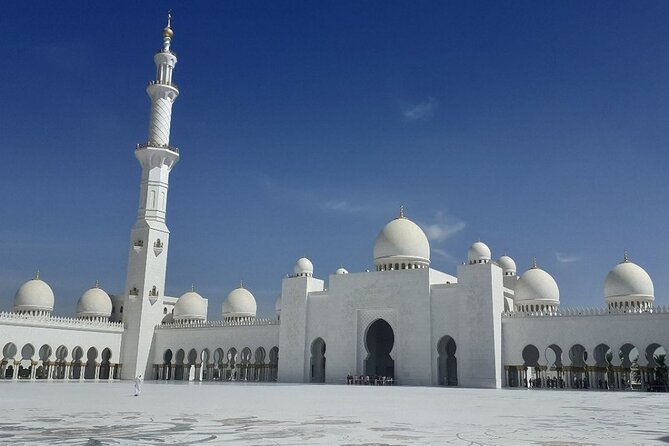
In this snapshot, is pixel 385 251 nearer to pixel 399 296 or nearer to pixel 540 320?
pixel 399 296

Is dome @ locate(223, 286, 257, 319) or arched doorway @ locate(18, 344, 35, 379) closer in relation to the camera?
arched doorway @ locate(18, 344, 35, 379)

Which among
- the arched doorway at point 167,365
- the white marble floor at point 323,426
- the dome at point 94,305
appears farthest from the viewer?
the dome at point 94,305

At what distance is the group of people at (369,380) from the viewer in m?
28.6

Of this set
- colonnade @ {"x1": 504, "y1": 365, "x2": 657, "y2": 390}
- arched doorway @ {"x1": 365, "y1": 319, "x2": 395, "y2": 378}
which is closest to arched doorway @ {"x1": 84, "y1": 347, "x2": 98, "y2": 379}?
arched doorway @ {"x1": 365, "y1": 319, "x2": 395, "y2": 378}

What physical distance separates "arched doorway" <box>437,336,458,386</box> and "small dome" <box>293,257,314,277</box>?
364 inches

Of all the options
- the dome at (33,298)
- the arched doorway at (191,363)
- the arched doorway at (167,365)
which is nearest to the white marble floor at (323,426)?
the arched doorway at (191,363)

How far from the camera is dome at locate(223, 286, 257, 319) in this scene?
4088 cm

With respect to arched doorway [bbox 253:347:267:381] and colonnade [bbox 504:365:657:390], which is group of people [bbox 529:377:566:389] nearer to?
colonnade [bbox 504:365:657:390]

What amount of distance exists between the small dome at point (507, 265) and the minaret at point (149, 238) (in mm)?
20258

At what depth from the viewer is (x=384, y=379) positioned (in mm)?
28422

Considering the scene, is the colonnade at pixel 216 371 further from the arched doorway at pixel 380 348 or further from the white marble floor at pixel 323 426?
the white marble floor at pixel 323 426

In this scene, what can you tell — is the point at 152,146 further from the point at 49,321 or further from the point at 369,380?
the point at 369,380

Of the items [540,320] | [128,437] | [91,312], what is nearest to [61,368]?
[91,312]

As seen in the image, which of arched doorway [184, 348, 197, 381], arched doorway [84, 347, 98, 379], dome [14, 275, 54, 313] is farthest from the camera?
dome [14, 275, 54, 313]
